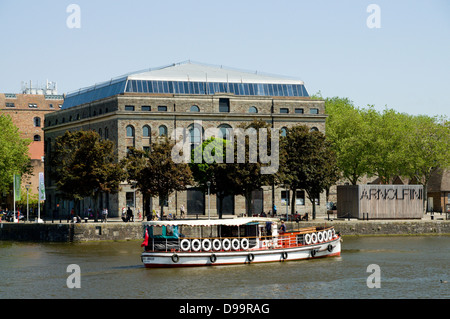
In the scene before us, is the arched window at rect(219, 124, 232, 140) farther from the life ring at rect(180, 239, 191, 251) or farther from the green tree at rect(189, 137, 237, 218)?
the life ring at rect(180, 239, 191, 251)

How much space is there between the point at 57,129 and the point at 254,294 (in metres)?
82.8

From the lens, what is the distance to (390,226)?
9144 cm

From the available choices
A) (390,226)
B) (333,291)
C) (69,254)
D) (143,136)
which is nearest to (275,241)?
(333,291)

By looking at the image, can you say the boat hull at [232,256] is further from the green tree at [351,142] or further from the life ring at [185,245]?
the green tree at [351,142]

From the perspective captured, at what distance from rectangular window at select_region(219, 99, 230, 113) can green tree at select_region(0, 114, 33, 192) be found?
36.4 metres

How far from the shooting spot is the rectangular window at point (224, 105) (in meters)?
111

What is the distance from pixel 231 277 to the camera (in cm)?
5594

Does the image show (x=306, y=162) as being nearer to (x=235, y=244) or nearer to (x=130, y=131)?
(x=130, y=131)

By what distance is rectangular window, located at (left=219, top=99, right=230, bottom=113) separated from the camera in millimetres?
110875

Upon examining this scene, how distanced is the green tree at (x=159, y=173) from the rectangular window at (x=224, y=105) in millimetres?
18786

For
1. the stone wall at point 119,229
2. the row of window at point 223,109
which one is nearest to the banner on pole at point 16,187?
the stone wall at point 119,229

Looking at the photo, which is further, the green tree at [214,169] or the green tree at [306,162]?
the green tree at [306,162]
